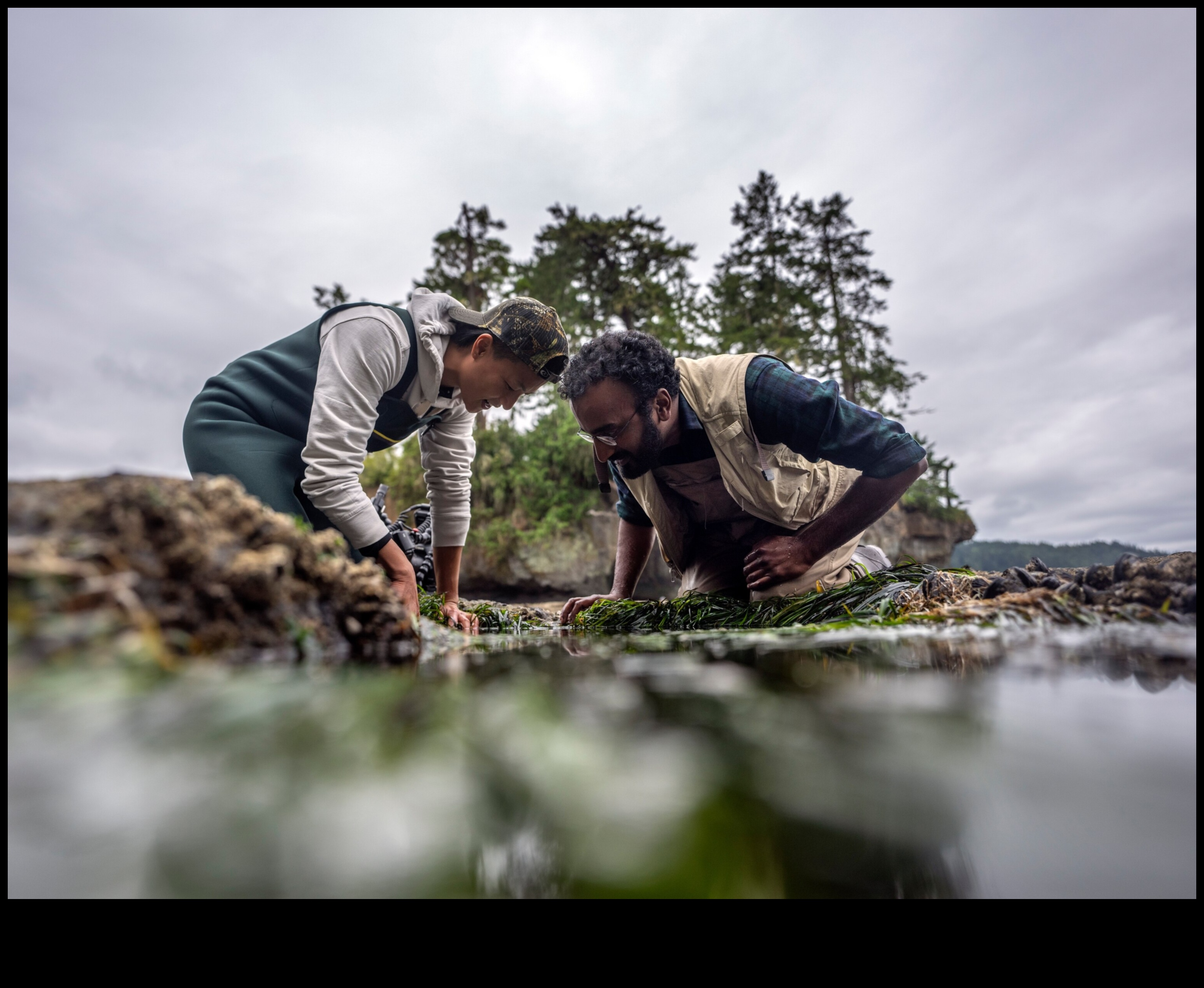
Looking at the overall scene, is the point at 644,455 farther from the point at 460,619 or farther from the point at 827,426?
the point at 460,619

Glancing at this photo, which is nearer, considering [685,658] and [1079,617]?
[685,658]

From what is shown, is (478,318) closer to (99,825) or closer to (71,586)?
(71,586)

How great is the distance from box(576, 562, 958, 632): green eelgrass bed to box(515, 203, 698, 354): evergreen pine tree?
34.4 feet

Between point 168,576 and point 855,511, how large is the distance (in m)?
3.02

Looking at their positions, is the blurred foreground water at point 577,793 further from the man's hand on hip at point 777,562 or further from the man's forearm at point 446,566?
the man's forearm at point 446,566

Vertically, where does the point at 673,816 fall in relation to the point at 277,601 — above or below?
below

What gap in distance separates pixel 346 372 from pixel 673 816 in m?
2.27

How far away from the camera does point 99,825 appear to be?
40 cm

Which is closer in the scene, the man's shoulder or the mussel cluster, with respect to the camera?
the mussel cluster

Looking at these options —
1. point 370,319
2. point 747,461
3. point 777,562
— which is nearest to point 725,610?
point 777,562

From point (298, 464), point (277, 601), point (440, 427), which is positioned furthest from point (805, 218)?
point (277, 601)

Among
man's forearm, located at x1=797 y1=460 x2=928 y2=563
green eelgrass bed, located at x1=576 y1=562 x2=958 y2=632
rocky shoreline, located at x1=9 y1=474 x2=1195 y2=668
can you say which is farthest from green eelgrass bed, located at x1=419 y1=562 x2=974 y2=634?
rocky shoreline, located at x1=9 y1=474 x2=1195 y2=668

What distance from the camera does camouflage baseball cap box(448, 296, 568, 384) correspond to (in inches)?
108

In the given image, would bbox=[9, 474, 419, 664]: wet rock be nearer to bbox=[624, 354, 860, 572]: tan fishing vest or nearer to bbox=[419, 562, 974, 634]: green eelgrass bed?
bbox=[419, 562, 974, 634]: green eelgrass bed
